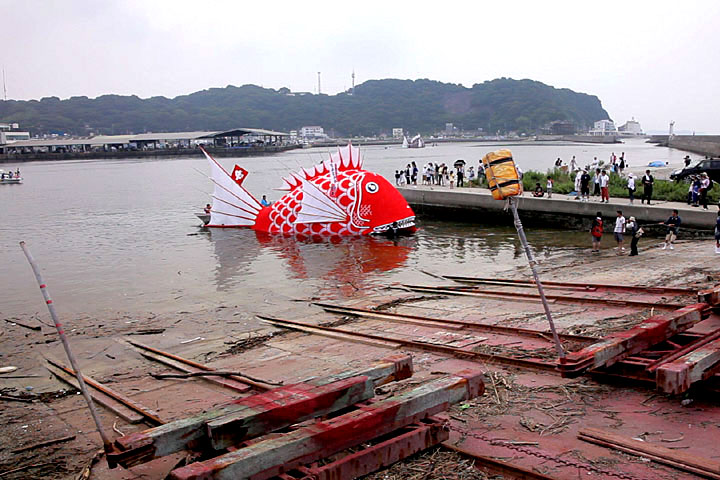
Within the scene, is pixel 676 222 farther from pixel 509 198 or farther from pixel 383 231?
pixel 509 198

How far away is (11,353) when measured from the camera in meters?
12.8

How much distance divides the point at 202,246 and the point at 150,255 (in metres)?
2.63

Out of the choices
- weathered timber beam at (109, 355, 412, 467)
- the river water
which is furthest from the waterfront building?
weathered timber beam at (109, 355, 412, 467)

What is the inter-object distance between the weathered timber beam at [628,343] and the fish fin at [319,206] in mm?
19896

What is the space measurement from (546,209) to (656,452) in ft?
78.3

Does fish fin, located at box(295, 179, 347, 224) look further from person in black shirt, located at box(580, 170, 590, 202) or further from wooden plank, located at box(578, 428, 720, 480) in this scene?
wooden plank, located at box(578, 428, 720, 480)

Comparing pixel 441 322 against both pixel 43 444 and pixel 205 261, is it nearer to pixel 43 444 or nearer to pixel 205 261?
pixel 43 444

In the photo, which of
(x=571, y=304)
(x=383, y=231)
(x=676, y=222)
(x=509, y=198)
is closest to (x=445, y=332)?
(x=571, y=304)

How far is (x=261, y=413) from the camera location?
538 cm

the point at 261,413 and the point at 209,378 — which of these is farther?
the point at 209,378

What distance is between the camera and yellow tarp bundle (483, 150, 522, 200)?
25.6ft

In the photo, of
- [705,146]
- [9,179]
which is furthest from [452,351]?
[9,179]

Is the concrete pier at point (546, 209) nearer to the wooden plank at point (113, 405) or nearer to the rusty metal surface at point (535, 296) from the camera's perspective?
the rusty metal surface at point (535, 296)

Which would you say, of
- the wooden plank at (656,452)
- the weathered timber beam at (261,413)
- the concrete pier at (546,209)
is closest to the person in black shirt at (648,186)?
the concrete pier at (546,209)
